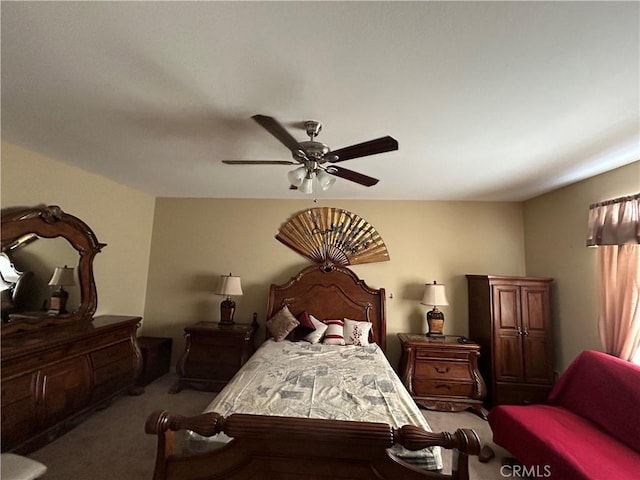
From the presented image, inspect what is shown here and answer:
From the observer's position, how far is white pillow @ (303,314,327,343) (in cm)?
326

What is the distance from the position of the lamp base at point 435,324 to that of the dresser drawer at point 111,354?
11.5 ft

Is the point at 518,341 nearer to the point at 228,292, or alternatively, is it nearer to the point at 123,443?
the point at 228,292

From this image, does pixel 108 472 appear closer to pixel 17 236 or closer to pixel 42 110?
pixel 17 236

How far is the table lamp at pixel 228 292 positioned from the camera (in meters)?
3.57

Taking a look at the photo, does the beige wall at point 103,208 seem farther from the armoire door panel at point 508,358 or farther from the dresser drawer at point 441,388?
the armoire door panel at point 508,358

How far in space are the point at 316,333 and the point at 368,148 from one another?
239 centimetres

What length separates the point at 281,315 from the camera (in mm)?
3459

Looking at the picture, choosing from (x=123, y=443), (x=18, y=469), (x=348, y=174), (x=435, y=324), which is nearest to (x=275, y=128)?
(x=348, y=174)

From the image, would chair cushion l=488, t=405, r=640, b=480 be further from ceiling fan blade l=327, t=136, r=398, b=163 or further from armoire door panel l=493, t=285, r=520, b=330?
ceiling fan blade l=327, t=136, r=398, b=163

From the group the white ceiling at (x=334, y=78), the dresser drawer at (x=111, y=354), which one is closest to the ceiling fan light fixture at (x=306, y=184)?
the white ceiling at (x=334, y=78)

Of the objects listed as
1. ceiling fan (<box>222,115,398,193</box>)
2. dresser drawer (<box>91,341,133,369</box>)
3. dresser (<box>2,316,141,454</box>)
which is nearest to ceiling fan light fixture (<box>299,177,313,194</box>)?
ceiling fan (<box>222,115,398,193</box>)

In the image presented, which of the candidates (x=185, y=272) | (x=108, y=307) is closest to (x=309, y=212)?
(x=185, y=272)

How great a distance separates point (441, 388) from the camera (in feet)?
10.1

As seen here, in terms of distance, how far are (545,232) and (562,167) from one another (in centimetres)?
114
